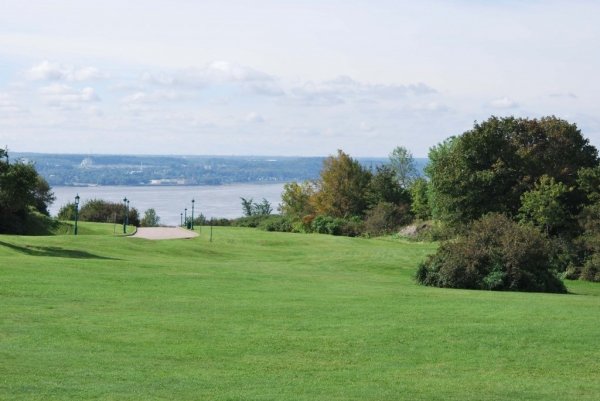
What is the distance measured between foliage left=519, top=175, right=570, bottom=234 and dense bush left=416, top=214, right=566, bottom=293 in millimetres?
13735

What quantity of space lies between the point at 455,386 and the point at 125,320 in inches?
324

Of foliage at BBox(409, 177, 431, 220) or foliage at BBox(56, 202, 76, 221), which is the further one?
foliage at BBox(56, 202, 76, 221)

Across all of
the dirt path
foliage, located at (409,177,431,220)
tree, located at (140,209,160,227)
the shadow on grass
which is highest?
foliage, located at (409,177,431,220)

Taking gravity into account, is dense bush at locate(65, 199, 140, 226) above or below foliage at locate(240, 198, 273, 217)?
below

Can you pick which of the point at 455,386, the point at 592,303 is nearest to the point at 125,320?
the point at 455,386

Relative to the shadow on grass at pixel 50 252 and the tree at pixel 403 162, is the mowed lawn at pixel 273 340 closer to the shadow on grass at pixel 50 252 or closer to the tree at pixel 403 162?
the shadow on grass at pixel 50 252

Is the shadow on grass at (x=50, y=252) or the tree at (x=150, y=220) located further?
the tree at (x=150, y=220)

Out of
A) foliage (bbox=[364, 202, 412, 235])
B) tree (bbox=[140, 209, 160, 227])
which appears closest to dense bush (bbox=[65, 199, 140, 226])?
tree (bbox=[140, 209, 160, 227])

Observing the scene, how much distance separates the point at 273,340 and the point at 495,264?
1887 cm

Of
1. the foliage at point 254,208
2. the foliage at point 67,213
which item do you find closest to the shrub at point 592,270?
the foliage at point 67,213

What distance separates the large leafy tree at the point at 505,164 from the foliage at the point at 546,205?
1.08 m

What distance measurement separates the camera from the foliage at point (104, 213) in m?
89.6

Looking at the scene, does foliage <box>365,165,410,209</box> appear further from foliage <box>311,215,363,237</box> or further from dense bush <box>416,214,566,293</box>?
dense bush <box>416,214,566,293</box>

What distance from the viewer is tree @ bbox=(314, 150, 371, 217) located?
87.0m
